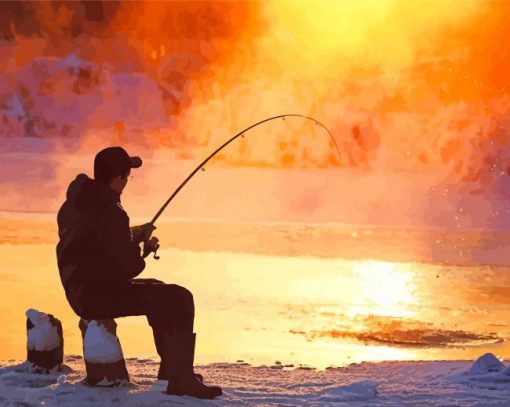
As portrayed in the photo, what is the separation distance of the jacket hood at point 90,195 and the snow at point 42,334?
1.26 meters

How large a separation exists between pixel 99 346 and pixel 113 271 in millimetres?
570

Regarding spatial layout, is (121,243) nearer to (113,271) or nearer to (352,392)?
(113,271)

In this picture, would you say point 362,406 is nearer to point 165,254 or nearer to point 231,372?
point 231,372

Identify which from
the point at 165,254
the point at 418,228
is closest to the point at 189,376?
the point at 165,254

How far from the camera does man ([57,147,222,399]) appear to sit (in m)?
7.16

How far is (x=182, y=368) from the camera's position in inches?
288

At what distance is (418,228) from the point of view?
41.1 meters

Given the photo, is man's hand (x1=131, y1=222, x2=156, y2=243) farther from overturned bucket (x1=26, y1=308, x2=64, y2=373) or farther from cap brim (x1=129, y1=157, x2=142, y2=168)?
overturned bucket (x1=26, y1=308, x2=64, y2=373)

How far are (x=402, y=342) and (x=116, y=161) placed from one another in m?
6.47

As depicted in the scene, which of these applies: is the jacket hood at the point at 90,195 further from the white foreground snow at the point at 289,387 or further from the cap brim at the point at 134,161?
the white foreground snow at the point at 289,387

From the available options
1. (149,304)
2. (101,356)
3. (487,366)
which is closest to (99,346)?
(101,356)

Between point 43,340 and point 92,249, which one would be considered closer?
point 92,249

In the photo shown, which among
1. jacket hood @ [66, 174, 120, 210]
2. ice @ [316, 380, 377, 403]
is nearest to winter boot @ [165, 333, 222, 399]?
ice @ [316, 380, 377, 403]

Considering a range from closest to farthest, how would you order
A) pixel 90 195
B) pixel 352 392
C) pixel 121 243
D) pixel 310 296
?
pixel 121 243, pixel 90 195, pixel 352 392, pixel 310 296
